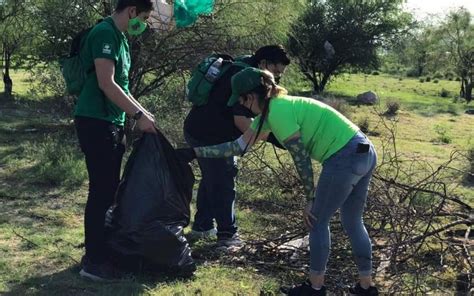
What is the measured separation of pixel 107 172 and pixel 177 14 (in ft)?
11.5

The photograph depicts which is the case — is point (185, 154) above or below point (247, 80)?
below

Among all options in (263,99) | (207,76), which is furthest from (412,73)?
(263,99)

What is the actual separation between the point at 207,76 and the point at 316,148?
1.34 m

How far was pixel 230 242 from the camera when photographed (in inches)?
189

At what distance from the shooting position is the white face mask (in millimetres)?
7355

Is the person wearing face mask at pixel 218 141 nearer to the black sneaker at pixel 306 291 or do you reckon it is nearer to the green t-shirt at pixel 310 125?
the green t-shirt at pixel 310 125

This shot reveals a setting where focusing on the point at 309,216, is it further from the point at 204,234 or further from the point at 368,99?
the point at 368,99

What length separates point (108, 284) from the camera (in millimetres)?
3902

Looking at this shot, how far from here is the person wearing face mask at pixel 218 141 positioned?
4.44 metres

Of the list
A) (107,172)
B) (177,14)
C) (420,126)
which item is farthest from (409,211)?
(420,126)

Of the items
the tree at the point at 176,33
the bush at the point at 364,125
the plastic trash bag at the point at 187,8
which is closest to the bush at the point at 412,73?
the bush at the point at 364,125

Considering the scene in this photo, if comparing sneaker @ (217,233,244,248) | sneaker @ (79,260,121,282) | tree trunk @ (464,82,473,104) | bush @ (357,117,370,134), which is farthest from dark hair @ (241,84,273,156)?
tree trunk @ (464,82,473,104)

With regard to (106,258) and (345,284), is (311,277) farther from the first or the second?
(106,258)

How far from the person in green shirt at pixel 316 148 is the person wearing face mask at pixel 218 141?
82 cm
